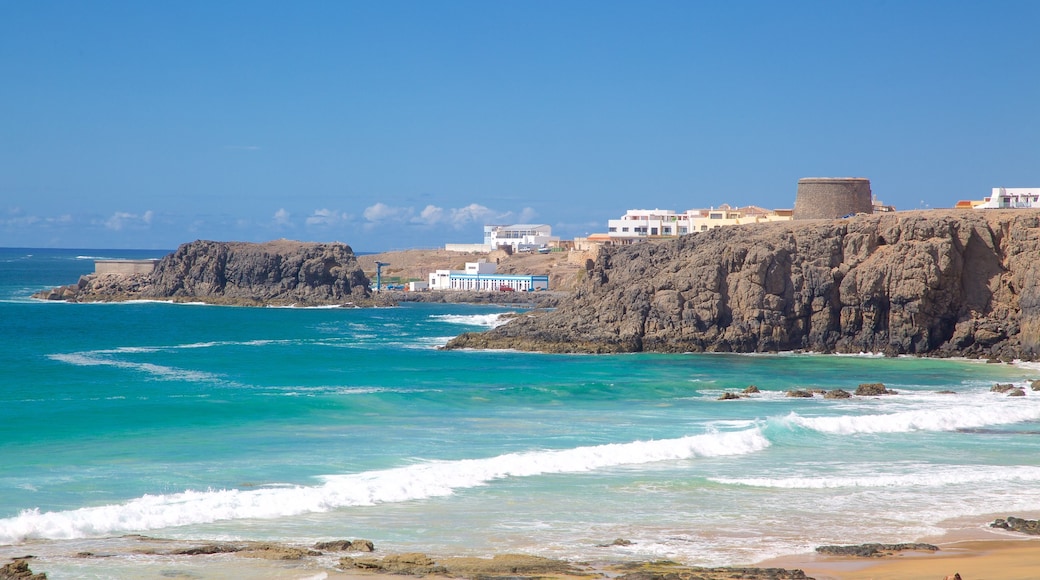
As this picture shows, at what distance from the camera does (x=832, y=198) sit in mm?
54312

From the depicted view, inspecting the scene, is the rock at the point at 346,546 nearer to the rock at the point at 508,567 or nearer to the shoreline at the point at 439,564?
the shoreline at the point at 439,564

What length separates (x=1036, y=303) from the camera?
40.1m

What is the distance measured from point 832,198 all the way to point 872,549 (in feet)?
137

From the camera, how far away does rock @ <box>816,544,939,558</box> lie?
14453 mm

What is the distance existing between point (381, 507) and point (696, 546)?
16.7ft

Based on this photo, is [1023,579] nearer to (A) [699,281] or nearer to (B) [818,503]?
(B) [818,503]

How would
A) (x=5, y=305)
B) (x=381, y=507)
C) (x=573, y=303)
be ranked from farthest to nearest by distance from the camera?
(x=5, y=305) < (x=573, y=303) < (x=381, y=507)

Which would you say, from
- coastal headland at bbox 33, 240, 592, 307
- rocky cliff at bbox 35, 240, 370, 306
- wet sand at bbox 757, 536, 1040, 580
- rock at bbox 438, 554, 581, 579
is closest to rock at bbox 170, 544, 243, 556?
rock at bbox 438, 554, 581, 579

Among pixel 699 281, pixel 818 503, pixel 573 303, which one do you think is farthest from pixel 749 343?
pixel 818 503

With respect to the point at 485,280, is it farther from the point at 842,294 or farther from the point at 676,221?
the point at 842,294

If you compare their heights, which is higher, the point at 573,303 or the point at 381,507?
the point at 573,303

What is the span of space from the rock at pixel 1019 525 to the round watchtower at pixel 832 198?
39185 mm

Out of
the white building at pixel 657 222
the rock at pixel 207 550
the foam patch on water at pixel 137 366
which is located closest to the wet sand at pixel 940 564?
the rock at pixel 207 550

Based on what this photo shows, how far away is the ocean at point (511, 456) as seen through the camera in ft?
51.0
